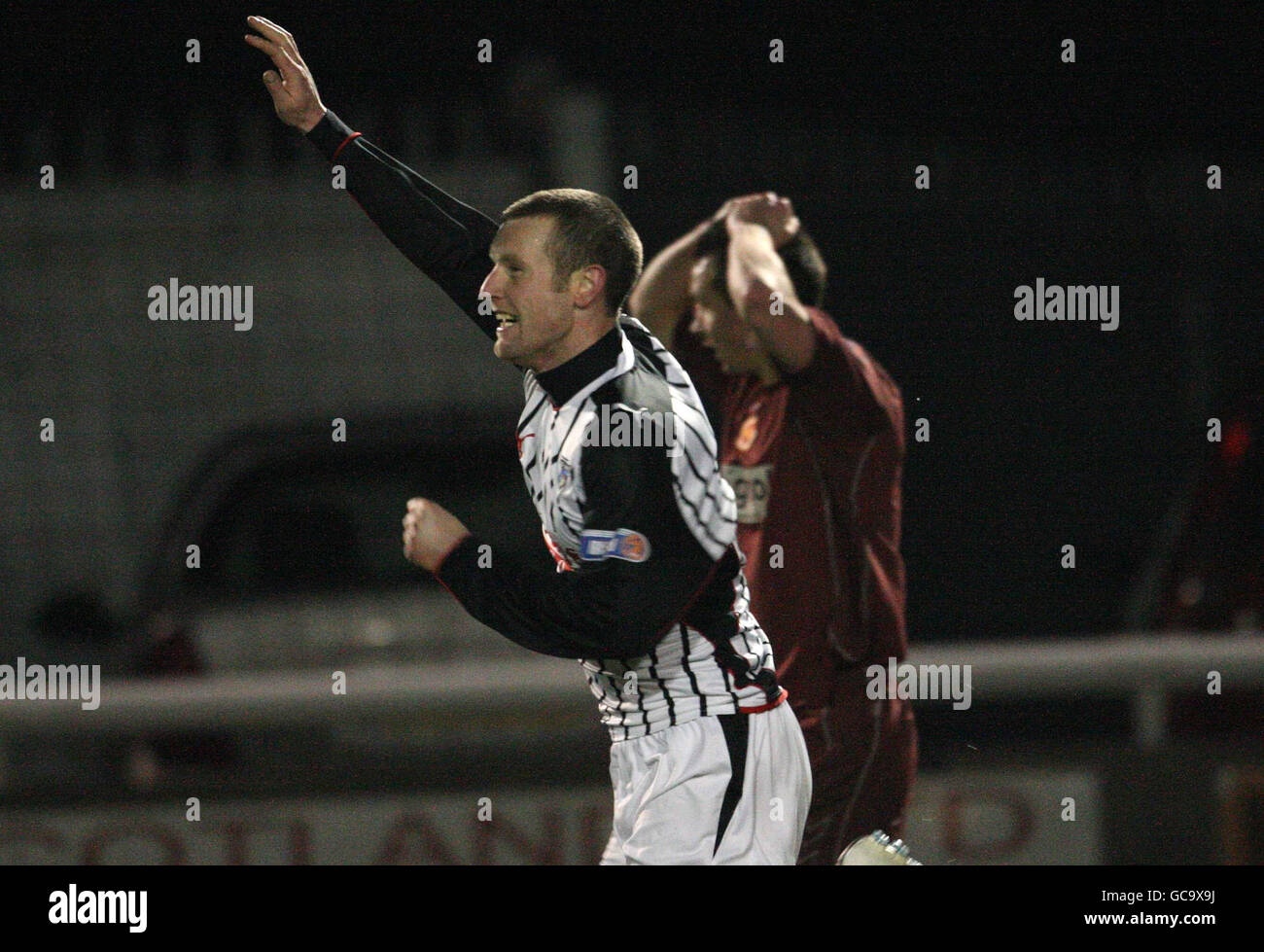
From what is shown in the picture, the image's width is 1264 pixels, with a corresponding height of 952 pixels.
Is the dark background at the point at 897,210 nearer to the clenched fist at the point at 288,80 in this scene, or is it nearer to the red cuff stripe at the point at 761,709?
the clenched fist at the point at 288,80

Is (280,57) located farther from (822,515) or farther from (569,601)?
(822,515)

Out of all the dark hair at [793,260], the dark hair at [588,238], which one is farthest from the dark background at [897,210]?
the dark hair at [588,238]

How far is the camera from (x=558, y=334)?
11.0ft

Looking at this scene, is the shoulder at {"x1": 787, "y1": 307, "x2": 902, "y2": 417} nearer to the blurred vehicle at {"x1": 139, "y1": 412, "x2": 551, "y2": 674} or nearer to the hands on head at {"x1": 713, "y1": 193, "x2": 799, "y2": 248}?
the hands on head at {"x1": 713, "y1": 193, "x2": 799, "y2": 248}

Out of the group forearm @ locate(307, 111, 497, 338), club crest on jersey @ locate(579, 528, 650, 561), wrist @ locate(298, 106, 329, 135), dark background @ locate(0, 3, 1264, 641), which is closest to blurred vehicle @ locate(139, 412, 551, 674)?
dark background @ locate(0, 3, 1264, 641)

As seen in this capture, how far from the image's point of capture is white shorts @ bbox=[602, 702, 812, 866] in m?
3.29

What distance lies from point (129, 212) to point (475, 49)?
2128 millimetres

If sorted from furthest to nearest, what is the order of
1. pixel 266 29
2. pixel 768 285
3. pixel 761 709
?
pixel 768 285, pixel 266 29, pixel 761 709

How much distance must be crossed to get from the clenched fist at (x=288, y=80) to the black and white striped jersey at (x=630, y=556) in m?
0.73

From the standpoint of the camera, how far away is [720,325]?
13.6ft

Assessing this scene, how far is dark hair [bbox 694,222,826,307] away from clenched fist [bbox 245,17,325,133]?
3.12ft

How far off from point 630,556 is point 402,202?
967 millimetres

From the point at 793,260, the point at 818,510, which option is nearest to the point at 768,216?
the point at 793,260

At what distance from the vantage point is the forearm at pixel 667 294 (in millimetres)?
4238
